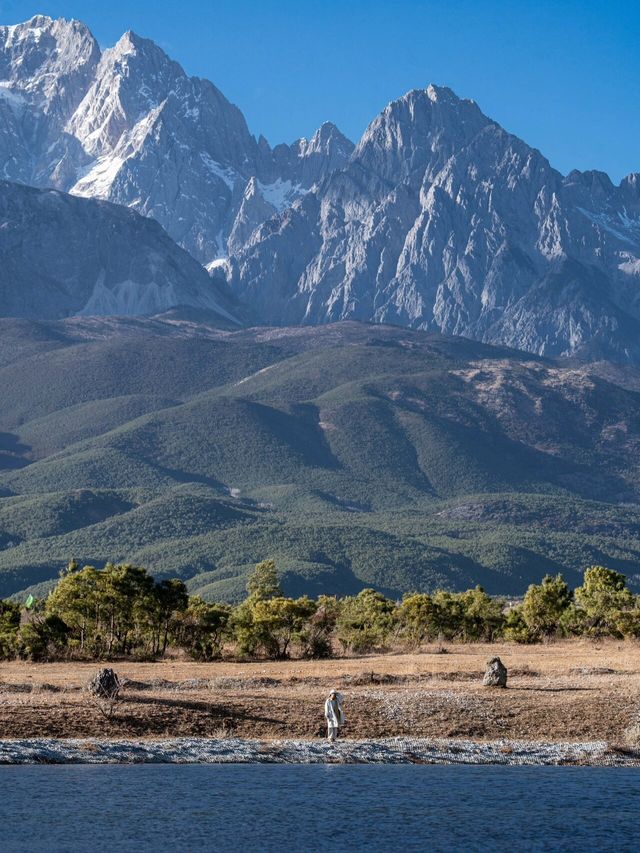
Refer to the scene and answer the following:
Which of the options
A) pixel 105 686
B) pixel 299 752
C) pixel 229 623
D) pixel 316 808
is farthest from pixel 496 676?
pixel 229 623

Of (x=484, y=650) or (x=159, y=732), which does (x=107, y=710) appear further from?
(x=484, y=650)

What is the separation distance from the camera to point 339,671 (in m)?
74.4

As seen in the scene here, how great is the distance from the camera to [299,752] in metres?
52.4

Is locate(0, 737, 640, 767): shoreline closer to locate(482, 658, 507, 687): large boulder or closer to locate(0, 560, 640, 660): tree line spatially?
locate(482, 658, 507, 687): large boulder

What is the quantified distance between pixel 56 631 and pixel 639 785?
152ft

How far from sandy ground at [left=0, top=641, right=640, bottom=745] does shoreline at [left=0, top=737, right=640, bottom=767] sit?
5.52 feet

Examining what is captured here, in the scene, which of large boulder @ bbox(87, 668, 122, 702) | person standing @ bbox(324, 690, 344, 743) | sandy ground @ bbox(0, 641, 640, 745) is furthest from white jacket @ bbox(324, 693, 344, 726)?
large boulder @ bbox(87, 668, 122, 702)

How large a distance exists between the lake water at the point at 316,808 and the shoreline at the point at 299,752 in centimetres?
90

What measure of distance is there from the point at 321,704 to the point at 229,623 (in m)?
38.5

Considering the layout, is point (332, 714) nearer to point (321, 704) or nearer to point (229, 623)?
point (321, 704)

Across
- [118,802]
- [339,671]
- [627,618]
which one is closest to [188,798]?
[118,802]

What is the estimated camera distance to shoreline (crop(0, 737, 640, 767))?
5100cm

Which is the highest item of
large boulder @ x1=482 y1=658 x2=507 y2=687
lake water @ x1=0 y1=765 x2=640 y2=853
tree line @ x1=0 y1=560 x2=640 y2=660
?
tree line @ x1=0 y1=560 x2=640 y2=660

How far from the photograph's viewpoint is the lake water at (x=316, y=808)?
133ft
